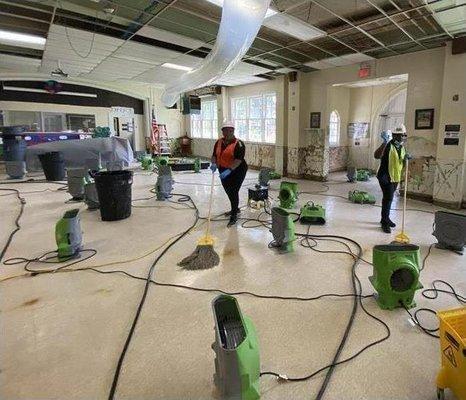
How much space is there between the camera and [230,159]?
4066 millimetres

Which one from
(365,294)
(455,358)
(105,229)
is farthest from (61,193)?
(455,358)

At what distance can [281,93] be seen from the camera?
8.77 m

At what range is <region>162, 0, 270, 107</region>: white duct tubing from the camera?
127 inches

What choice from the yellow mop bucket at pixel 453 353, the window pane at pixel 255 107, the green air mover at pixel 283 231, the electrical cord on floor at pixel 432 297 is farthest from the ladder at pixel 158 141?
the yellow mop bucket at pixel 453 353

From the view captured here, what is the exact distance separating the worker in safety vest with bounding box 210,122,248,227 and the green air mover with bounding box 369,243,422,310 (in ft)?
7.32

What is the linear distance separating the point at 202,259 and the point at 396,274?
5.62ft

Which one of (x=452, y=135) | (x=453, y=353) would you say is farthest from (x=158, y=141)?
(x=453, y=353)

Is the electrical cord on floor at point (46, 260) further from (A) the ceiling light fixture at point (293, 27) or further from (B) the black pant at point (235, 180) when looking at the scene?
(A) the ceiling light fixture at point (293, 27)

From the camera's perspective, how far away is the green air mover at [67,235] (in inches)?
123

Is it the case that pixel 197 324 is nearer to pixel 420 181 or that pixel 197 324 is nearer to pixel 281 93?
pixel 420 181

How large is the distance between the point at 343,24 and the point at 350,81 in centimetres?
267

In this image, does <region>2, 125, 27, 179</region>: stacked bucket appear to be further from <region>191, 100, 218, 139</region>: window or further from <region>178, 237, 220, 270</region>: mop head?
<region>178, 237, 220, 270</region>: mop head

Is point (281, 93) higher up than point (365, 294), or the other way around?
point (281, 93)

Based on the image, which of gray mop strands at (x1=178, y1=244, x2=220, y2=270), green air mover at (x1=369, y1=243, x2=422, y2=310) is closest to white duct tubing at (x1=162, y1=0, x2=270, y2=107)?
gray mop strands at (x1=178, y1=244, x2=220, y2=270)
